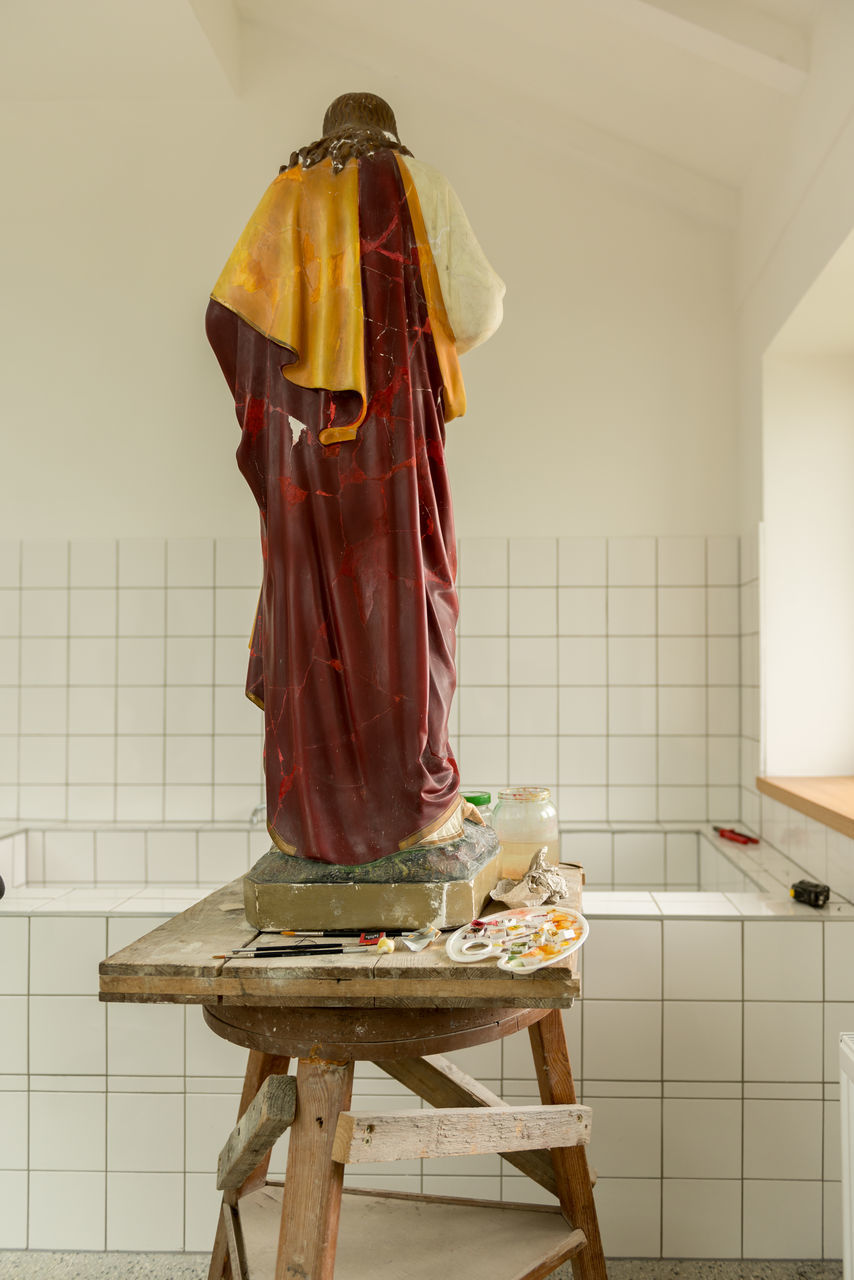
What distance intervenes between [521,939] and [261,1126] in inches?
15.5

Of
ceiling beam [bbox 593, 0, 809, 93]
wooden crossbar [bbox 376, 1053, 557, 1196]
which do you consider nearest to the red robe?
wooden crossbar [bbox 376, 1053, 557, 1196]

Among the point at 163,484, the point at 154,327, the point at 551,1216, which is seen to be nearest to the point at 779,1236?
the point at 551,1216

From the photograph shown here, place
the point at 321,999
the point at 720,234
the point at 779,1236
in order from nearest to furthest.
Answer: the point at 321,999
the point at 779,1236
the point at 720,234

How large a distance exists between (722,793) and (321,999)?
2.26 meters

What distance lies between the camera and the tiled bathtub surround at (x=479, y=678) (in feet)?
10.3

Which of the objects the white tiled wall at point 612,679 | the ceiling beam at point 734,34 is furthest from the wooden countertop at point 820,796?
the ceiling beam at point 734,34

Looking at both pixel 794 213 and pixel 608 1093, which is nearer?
pixel 608 1093

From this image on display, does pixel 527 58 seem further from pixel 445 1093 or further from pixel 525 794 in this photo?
pixel 445 1093

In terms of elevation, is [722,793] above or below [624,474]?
below

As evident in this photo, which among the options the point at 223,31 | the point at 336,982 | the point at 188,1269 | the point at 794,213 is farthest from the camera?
the point at 223,31

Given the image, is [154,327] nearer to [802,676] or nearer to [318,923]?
[802,676]

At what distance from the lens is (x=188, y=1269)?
1943 millimetres

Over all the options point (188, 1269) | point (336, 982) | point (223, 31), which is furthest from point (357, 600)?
point (223, 31)

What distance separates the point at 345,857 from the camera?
4.24ft
